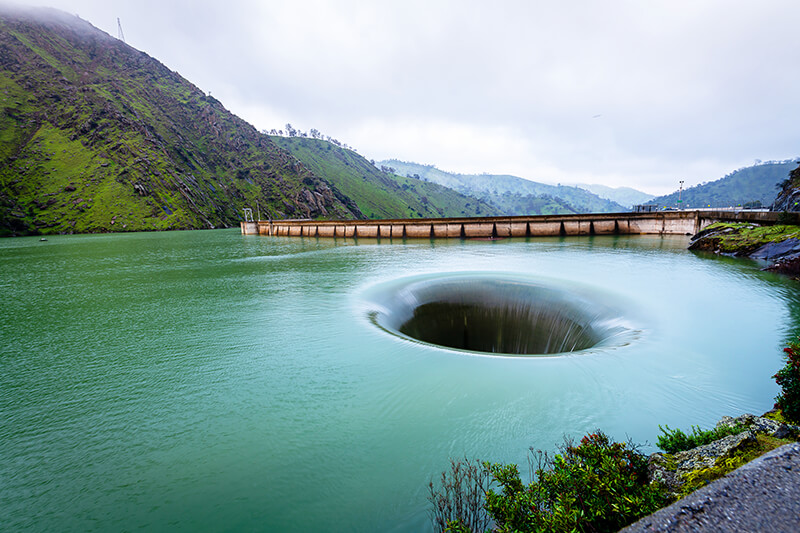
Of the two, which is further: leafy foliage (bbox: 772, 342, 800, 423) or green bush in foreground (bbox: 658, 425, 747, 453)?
leafy foliage (bbox: 772, 342, 800, 423)

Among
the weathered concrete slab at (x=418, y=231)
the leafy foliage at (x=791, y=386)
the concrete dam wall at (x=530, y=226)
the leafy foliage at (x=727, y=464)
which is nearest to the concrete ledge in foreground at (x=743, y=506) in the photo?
the leafy foliage at (x=727, y=464)

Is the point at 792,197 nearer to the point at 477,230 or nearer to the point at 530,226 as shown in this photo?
the point at 530,226

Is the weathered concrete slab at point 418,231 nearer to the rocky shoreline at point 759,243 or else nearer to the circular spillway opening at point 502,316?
the rocky shoreline at point 759,243

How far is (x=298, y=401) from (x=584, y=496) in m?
6.89

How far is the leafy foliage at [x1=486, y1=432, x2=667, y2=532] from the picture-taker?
3357 millimetres

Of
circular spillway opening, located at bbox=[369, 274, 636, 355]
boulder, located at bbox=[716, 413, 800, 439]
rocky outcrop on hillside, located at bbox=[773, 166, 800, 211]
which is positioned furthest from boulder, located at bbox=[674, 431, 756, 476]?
rocky outcrop on hillside, located at bbox=[773, 166, 800, 211]

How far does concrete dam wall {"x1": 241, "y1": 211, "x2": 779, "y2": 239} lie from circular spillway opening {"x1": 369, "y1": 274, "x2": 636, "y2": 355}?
36554 mm

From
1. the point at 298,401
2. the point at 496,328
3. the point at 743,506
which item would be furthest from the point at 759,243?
the point at 298,401

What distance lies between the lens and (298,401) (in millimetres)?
8758

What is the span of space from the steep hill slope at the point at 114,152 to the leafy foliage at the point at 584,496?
126675 millimetres

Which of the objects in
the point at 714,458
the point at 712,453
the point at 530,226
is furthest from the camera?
the point at 530,226

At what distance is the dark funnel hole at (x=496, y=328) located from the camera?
15.0 m

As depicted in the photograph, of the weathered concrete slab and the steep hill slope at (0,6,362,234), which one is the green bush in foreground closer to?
the weathered concrete slab

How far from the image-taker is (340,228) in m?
67.1
